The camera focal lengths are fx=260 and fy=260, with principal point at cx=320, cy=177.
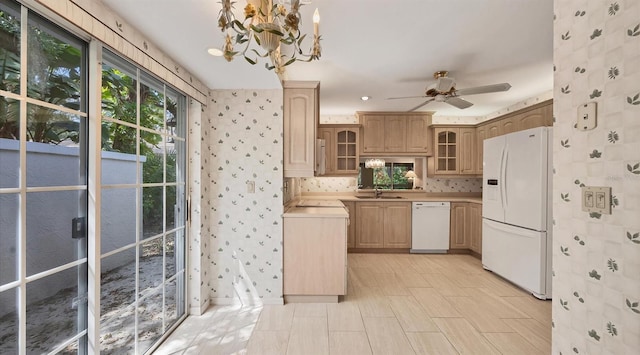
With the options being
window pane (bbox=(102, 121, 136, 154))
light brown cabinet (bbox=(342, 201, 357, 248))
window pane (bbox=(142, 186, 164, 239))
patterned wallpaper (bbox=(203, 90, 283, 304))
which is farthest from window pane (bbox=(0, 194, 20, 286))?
light brown cabinet (bbox=(342, 201, 357, 248))

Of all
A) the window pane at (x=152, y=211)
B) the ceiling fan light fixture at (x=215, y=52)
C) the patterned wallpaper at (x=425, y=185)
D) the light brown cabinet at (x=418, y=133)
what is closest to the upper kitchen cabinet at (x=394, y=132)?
the light brown cabinet at (x=418, y=133)

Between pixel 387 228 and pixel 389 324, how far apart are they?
219cm

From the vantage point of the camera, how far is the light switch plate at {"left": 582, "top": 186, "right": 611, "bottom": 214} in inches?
37.2

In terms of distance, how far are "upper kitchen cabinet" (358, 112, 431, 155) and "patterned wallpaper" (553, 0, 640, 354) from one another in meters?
3.31

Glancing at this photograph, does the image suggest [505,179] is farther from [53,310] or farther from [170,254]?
[53,310]

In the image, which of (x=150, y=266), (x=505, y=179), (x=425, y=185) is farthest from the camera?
(x=425, y=185)

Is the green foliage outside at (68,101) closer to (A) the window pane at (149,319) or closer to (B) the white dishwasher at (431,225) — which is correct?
(A) the window pane at (149,319)

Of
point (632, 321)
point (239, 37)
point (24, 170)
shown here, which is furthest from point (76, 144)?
point (632, 321)

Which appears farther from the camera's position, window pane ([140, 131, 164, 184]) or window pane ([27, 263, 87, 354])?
window pane ([140, 131, 164, 184])

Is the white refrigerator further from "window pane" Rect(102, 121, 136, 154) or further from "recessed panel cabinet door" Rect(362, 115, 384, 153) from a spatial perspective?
"window pane" Rect(102, 121, 136, 154)

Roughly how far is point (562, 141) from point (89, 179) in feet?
7.49

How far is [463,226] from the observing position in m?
4.29

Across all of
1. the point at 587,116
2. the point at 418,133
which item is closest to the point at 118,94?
the point at 587,116

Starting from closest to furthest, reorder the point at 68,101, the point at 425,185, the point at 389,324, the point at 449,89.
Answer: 1. the point at 68,101
2. the point at 389,324
3. the point at 449,89
4. the point at 425,185
